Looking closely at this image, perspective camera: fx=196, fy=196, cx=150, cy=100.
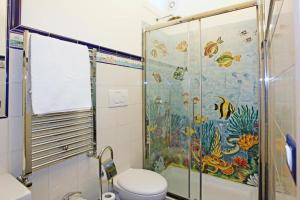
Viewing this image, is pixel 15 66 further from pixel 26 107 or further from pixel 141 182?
pixel 141 182

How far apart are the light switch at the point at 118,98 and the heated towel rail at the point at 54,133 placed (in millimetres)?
232

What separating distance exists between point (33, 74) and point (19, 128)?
33cm

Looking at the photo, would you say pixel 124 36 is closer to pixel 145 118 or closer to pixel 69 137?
pixel 145 118

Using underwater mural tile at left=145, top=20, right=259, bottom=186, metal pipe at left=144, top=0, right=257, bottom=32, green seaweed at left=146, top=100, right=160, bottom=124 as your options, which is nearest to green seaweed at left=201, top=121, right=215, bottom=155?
underwater mural tile at left=145, top=20, right=259, bottom=186

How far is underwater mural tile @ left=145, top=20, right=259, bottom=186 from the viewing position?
188cm

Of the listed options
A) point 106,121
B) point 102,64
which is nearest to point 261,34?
point 102,64

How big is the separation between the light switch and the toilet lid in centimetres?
64


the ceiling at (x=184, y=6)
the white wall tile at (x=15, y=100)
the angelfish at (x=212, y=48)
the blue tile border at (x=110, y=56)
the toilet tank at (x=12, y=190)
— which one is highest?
the ceiling at (x=184, y=6)

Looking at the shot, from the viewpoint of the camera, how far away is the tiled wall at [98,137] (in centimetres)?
111

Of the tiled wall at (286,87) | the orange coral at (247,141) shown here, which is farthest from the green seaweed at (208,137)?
the tiled wall at (286,87)

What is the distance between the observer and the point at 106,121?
5.57ft

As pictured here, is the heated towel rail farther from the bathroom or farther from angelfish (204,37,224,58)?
angelfish (204,37,224,58)

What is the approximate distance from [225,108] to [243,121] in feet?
0.68

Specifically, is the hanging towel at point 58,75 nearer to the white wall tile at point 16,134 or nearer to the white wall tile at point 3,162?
the white wall tile at point 16,134
